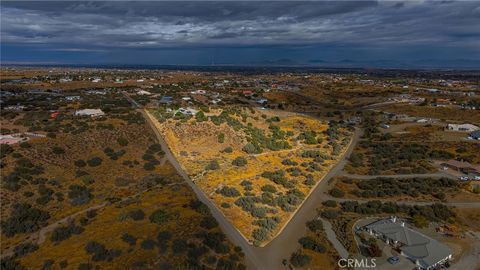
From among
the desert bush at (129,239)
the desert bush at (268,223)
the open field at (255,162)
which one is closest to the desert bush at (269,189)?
the open field at (255,162)

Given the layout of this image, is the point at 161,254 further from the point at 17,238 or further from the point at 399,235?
the point at 399,235

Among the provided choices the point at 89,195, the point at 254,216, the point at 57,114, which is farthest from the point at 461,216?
the point at 57,114

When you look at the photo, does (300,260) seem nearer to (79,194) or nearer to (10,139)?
(79,194)

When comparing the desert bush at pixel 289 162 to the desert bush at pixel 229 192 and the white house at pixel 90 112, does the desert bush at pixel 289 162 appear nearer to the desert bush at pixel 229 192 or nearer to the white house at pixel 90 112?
the desert bush at pixel 229 192

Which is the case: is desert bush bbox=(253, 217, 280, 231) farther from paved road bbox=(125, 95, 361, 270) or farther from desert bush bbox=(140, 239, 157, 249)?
desert bush bbox=(140, 239, 157, 249)

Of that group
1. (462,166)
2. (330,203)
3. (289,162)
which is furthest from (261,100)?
(330,203)

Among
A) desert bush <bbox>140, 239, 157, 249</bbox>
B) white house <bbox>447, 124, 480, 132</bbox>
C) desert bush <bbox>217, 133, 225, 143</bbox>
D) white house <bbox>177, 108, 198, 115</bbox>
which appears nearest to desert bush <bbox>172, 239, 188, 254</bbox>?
desert bush <bbox>140, 239, 157, 249</bbox>
